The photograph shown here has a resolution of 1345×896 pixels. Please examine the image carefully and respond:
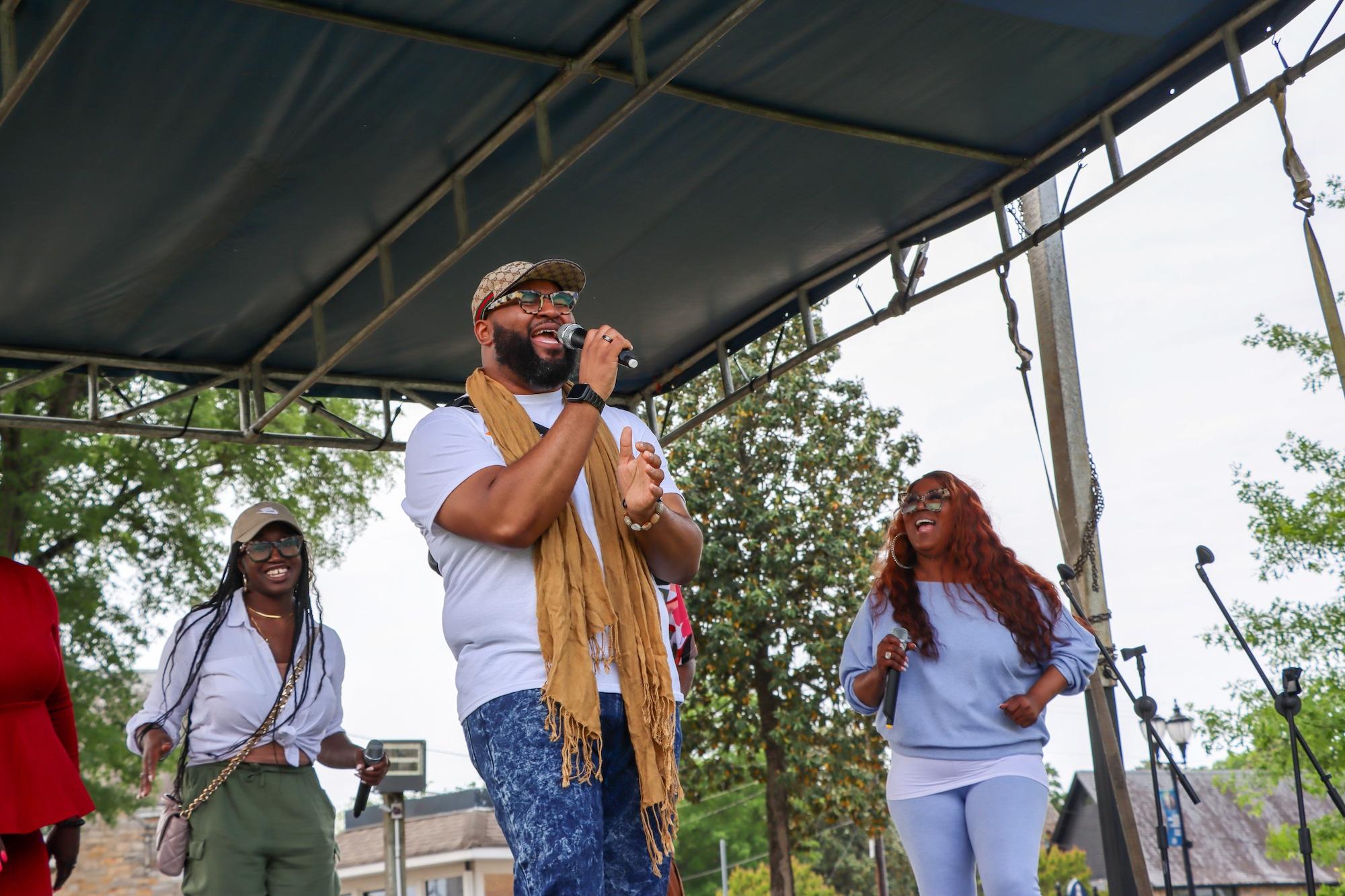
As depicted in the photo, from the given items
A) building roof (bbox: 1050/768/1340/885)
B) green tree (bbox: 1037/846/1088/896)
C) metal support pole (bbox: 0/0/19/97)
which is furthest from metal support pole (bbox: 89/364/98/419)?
green tree (bbox: 1037/846/1088/896)

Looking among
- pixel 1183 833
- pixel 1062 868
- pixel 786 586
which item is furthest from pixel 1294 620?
pixel 1062 868

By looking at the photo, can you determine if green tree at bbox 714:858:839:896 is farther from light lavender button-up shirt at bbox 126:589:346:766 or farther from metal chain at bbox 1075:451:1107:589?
light lavender button-up shirt at bbox 126:589:346:766

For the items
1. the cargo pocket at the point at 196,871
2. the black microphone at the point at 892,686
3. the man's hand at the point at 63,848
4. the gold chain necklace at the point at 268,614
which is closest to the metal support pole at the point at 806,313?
the black microphone at the point at 892,686

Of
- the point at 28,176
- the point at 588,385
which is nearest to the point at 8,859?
the point at 588,385

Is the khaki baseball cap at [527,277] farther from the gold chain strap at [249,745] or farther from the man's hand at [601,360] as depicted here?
the gold chain strap at [249,745]

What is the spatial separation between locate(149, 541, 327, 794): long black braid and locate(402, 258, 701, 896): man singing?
1.81m

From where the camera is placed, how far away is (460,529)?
88.4 inches

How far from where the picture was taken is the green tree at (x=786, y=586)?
54.6 feet

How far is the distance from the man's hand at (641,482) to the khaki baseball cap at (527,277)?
1.47 feet

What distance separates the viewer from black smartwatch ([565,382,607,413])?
2236 mm

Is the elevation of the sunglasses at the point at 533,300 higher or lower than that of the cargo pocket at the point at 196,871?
higher

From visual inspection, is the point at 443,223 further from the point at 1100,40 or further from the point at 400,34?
the point at 1100,40

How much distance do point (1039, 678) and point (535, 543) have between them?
78.4 inches

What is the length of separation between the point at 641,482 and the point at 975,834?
181 cm
